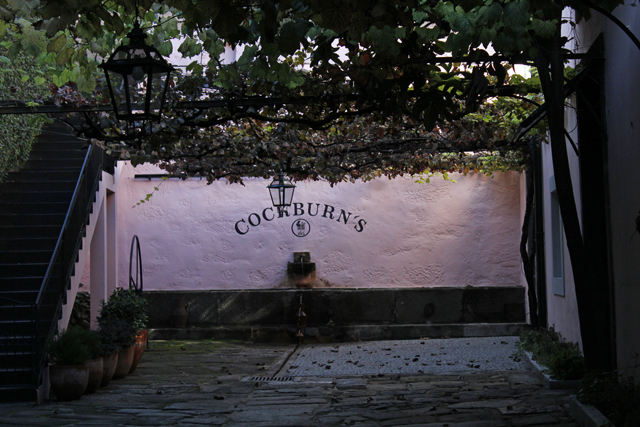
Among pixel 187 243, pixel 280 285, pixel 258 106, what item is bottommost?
pixel 280 285

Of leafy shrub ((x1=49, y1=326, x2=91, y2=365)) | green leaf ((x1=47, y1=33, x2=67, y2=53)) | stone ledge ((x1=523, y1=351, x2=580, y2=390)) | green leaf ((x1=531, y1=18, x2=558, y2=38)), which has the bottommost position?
stone ledge ((x1=523, y1=351, x2=580, y2=390))

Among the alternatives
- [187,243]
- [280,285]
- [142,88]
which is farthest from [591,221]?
[187,243]

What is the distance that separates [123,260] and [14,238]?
471 cm

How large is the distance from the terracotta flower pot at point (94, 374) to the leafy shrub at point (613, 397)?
17.4ft

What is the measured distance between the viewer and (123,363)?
356 inches

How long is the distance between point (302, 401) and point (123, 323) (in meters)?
3.15

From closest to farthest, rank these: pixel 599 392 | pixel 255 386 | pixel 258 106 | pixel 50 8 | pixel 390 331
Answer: pixel 50 8, pixel 599 392, pixel 258 106, pixel 255 386, pixel 390 331

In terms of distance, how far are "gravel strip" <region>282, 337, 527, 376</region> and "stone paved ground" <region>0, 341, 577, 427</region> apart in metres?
0.40

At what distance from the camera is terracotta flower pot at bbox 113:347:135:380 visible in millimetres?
8992

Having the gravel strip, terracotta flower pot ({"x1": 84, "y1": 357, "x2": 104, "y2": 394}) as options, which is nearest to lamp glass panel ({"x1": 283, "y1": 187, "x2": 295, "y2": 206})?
the gravel strip

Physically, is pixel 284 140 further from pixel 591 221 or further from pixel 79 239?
pixel 591 221

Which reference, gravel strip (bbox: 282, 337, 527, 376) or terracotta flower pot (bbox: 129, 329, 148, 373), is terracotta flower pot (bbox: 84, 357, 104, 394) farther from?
gravel strip (bbox: 282, 337, 527, 376)

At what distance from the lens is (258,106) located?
23.1 feet

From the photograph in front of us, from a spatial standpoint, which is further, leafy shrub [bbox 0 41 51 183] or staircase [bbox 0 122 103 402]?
leafy shrub [bbox 0 41 51 183]
